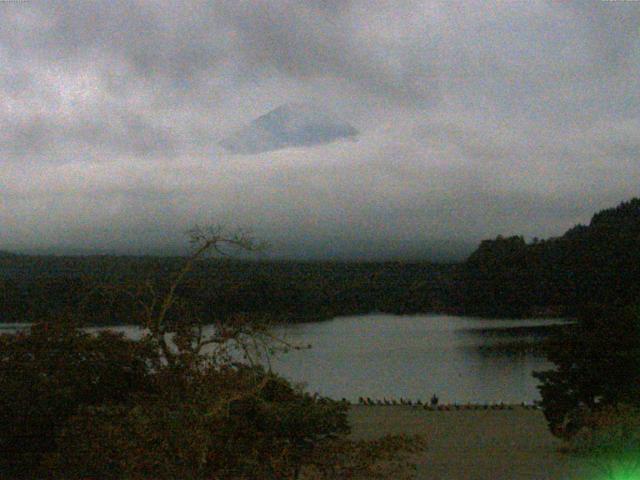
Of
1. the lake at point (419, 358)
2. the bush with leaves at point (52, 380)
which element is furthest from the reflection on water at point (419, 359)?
the bush with leaves at point (52, 380)

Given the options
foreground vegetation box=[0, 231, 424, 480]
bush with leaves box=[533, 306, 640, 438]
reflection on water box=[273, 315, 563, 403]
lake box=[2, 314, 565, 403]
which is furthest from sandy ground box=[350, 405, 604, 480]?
reflection on water box=[273, 315, 563, 403]

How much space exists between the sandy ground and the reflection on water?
165 inches

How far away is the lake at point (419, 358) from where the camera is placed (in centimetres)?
3769

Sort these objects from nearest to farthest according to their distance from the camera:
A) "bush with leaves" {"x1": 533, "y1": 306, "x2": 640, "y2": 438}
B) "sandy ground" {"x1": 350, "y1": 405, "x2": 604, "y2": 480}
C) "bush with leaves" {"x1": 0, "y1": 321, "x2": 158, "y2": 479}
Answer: "bush with leaves" {"x1": 0, "y1": 321, "x2": 158, "y2": 479}
"sandy ground" {"x1": 350, "y1": 405, "x2": 604, "y2": 480}
"bush with leaves" {"x1": 533, "y1": 306, "x2": 640, "y2": 438}

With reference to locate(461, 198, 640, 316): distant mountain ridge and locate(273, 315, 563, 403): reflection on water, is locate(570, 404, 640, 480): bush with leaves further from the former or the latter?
locate(461, 198, 640, 316): distant mountain ridge

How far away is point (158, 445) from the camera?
1048cm

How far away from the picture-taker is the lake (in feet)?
124

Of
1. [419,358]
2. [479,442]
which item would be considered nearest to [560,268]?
[419,358]

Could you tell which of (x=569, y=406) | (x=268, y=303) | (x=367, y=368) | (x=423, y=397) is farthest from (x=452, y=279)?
(x=569, y=406)

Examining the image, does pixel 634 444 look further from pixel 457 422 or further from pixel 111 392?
pixel 457 422

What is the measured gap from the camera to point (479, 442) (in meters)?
20.9

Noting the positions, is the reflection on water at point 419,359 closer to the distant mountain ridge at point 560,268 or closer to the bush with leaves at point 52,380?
the distant mountain ridge at point 560,268

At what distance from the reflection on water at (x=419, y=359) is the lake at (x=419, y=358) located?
1.7 inches

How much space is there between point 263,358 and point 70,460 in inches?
123
